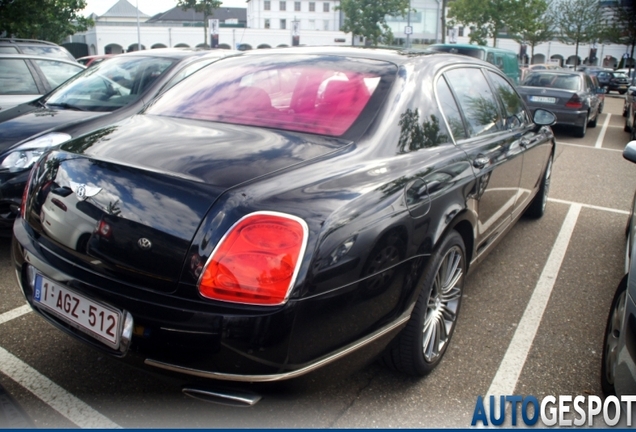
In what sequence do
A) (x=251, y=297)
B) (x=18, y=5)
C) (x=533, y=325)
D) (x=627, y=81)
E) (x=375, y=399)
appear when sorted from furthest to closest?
(x=627, y=81)
(x=18, y=5)
(x=533, y=325)
(x=375, y=399)
(x=251, y=297)

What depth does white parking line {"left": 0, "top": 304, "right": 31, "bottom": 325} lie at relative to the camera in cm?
303

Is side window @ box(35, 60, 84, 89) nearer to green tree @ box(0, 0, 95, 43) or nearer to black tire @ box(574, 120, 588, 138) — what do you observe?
green tree @ box(0, 0, 95, 43)

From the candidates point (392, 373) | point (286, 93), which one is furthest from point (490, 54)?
point (392, 373)

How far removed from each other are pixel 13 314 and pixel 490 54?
1555cm

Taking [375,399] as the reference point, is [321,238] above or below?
above

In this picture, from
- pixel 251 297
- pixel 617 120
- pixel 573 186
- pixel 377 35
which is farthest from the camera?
pixel 377 35

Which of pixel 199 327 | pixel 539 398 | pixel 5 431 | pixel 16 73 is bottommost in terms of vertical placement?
pixel 539 398

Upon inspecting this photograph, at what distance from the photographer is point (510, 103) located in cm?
402

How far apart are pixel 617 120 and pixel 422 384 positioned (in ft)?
55.3

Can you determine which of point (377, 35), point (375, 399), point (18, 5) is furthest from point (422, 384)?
point (377, 35)

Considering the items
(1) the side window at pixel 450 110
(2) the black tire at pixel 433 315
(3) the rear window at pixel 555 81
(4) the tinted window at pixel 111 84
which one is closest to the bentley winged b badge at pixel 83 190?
(2) the black tire at pixel 433 315

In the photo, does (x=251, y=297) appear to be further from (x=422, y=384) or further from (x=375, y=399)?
(x=422, y=384)

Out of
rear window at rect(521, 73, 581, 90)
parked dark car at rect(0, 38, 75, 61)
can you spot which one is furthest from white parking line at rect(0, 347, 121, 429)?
rear window at rect(521, 73, 581, 90)

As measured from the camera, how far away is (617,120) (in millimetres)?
16547
